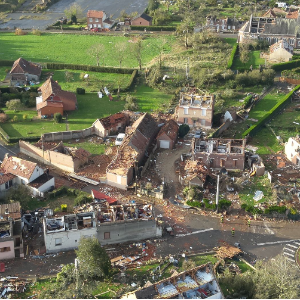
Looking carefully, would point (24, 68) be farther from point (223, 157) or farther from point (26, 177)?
point (223, 157)

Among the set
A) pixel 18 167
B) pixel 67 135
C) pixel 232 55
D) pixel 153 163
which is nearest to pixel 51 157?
pixel 18 167

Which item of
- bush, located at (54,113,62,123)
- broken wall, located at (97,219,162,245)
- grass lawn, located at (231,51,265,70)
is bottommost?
broken wall, located at (97,219,162,245)

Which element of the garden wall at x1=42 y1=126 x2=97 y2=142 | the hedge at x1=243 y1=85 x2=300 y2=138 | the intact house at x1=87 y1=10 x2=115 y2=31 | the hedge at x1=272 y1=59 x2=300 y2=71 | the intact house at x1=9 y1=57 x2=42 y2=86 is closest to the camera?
the garden wall at x1=42 y1=126 x2=97 y2=142

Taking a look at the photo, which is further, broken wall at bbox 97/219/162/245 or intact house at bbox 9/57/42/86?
intact house at bbox 9/57/42/86

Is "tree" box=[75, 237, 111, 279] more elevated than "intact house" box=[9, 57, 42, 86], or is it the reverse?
"intact house" box=[9, 57, 42, 86]

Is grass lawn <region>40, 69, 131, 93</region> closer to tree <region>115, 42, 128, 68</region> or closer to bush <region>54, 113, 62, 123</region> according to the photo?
tree <region>115, 42, 128, 68</region>

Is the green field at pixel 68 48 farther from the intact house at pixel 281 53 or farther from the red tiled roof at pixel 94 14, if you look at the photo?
the intact house at pixel 281 53

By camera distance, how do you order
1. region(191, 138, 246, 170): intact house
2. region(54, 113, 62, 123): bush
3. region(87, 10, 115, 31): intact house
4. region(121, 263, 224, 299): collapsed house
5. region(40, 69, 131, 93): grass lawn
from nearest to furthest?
region(121, 263, 224, 299): collapsed house → region(191, 138, 246, 170): intact house → region(54, 113, 62, 123): bush → region(40, 69, 131, 93): grass lawn → region(87, 10, 115, 31): intact house

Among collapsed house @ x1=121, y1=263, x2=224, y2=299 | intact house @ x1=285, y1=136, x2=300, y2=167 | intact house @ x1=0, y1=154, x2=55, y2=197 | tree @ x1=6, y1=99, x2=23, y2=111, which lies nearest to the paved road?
tree @ x1=6, y1=99, x2=23, y2=111
